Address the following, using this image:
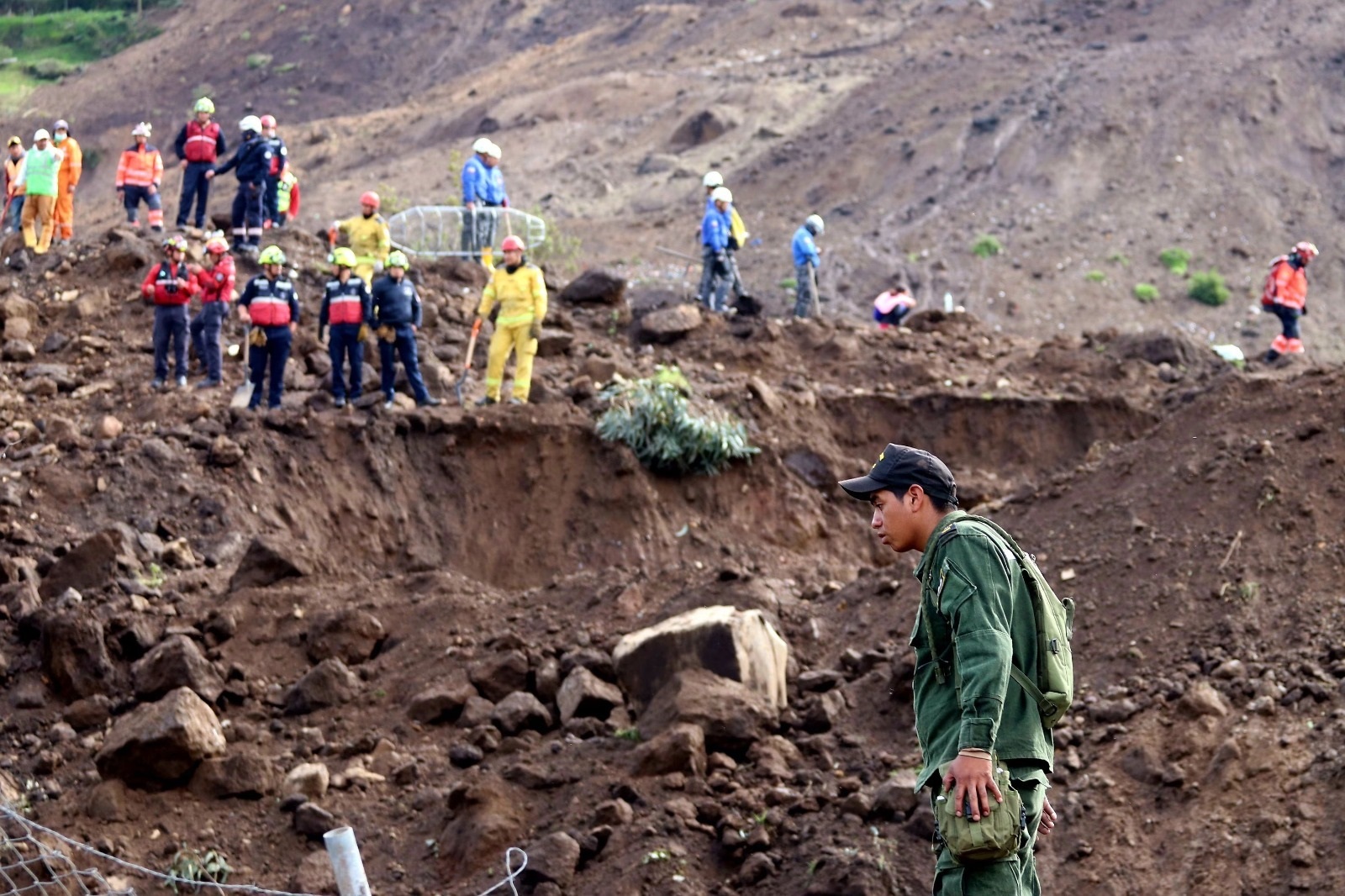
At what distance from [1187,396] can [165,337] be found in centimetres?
972

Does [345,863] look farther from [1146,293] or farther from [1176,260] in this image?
[1176,260]

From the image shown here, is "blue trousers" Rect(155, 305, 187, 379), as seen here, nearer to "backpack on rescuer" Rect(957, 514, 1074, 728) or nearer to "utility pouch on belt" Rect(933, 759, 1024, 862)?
"backpack on rescuer" Rect(957, 514, 1074, 728)

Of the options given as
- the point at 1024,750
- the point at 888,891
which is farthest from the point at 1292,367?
the point at 1024,750

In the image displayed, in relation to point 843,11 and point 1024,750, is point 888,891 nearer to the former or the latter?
point 1024,750

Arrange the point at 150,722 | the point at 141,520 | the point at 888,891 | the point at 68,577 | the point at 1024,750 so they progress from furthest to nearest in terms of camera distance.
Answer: the point at 141,520, the point at 68,577, the point at 150,722, the point at 888,891, the point at 1024,750

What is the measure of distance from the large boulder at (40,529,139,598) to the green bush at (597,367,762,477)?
513 cm

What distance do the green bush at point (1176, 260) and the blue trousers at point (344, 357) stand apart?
16981 millimetres

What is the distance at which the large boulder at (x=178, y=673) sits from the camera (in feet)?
33.7

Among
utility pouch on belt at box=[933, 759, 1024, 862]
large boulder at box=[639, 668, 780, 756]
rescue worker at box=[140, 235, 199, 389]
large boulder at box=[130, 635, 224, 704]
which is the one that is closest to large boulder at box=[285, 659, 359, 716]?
large boulder at box=[130, 635, 224, 704]

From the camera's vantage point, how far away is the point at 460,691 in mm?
9953

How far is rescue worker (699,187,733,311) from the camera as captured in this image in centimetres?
1975

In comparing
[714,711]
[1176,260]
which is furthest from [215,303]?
[1176,260]

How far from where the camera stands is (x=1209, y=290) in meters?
28.2

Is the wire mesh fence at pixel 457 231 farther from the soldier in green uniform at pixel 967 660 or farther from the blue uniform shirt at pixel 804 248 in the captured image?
the soldier in green uniform at pixel 967 660
